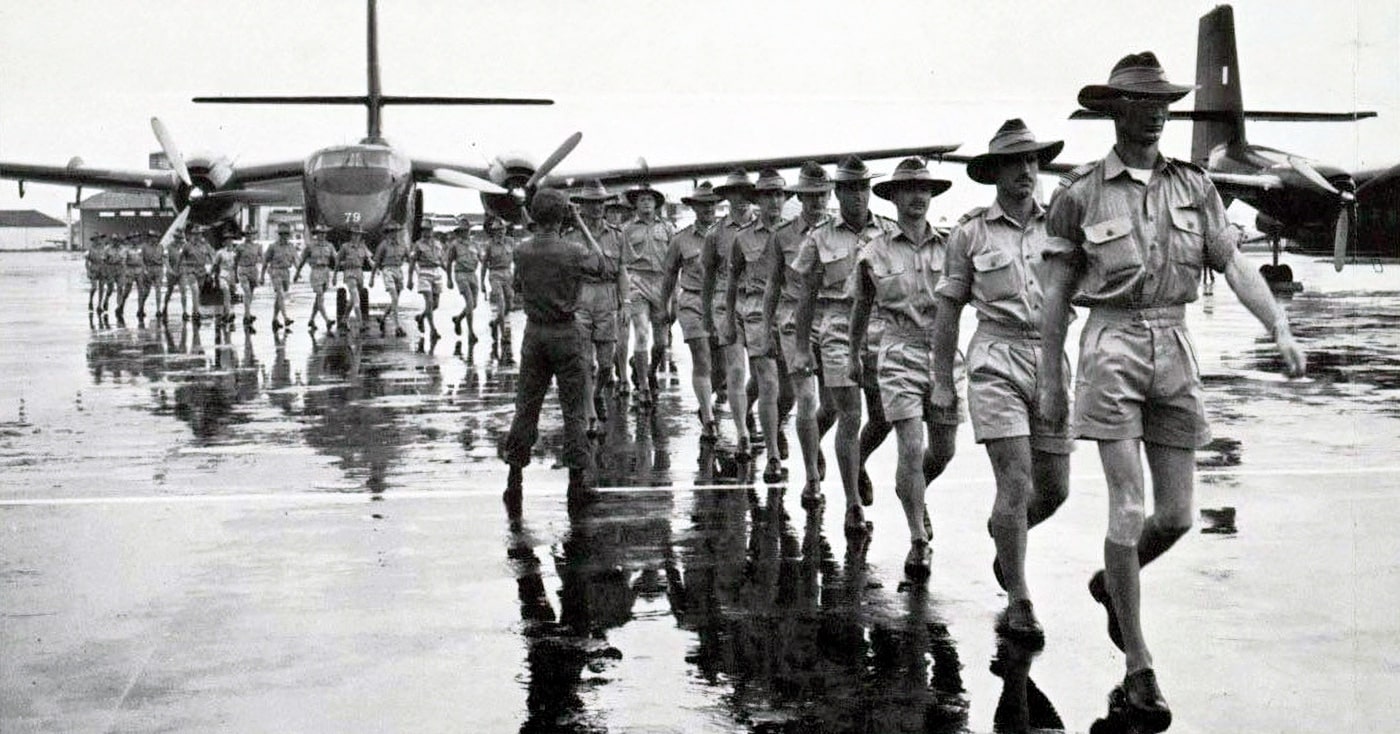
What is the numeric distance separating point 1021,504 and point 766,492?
3.52 meters

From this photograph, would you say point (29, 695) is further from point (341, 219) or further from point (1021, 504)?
point (341, 219)

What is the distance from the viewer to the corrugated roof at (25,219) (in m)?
177

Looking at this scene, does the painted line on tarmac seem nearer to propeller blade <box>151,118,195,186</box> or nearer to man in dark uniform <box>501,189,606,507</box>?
man in dark uniform <box>501,189,606,507</box>

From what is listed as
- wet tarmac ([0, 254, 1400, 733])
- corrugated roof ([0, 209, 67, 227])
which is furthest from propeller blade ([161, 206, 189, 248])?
corrugated roof ([0, 209, 67, 227])

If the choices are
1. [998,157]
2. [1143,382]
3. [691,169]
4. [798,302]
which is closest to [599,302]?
[798,302]

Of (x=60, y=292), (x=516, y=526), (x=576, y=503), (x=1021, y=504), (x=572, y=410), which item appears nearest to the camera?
(x=1021, y=504)

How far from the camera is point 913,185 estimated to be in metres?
7.69

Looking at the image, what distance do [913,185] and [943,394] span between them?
140 centimetres

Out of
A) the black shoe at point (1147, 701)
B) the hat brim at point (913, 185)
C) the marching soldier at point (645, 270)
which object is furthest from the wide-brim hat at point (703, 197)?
the black shoe at point (1147, 701)

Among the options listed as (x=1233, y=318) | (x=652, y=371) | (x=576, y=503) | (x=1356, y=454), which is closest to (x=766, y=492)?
(x=576, y=503)

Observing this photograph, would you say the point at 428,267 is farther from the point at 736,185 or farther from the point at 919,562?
the point at 919,562

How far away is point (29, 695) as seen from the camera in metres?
5.24

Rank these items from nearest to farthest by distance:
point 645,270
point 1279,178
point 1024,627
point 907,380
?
point 1024,627 → point 907,380 → point 645,270 → point 1279,178

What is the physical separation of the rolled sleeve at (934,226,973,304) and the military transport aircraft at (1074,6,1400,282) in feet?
96.8
